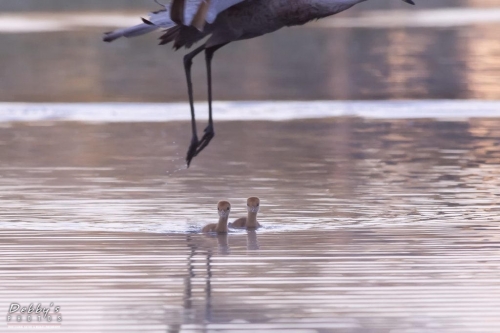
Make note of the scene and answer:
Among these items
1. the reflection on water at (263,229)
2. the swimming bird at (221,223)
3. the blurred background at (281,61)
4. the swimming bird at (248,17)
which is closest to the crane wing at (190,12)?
the swimming bird at (248,17)

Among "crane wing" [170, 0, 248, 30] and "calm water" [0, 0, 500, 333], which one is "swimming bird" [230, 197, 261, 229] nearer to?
"calm water" [0, 0, 500, 333]

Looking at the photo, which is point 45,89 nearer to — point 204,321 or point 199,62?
point 199,62

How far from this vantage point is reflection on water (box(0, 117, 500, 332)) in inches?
234

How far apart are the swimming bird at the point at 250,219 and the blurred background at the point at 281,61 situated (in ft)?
24.6

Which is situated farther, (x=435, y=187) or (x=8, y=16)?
(x=8, y=16)

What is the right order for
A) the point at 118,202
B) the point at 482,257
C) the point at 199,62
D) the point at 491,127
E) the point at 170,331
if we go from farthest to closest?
the point at 199,62
the point at 491,127
the point at 118,202
the point at 482,257
the point at 170,331

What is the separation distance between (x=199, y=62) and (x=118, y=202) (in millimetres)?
12720

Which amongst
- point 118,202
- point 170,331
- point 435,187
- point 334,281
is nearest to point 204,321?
point 170,331

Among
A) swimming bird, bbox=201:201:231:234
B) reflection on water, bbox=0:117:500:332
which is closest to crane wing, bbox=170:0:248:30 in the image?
reflection on water, bbox=0:117:500:332

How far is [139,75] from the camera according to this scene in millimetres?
19266

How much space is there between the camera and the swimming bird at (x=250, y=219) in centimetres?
821

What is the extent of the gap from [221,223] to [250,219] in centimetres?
19

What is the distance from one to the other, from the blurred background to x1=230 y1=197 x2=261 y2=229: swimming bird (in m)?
7.51

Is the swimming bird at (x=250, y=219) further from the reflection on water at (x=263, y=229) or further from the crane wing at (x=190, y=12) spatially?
the crane wing at (x=190, y=12)
